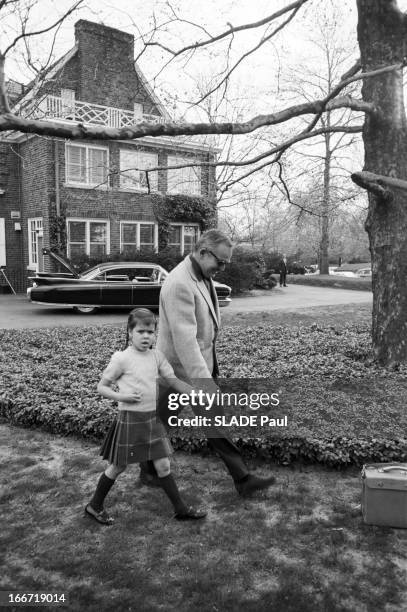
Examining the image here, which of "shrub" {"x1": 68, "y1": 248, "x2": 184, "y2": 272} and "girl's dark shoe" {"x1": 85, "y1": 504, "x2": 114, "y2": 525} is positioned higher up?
"shrub" {"x1": 68, "y1": 248, "x2": 184, "y2": 272}

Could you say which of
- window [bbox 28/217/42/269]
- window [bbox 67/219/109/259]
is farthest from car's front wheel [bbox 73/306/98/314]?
window [bbox 28/217/42/269]

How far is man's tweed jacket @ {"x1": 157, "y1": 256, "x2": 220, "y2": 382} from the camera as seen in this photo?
10.8 ft

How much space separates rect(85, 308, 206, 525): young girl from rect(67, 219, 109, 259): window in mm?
16601

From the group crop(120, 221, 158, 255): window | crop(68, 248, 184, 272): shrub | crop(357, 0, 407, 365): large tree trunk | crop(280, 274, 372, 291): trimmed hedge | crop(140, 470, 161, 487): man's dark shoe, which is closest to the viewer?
crop(140, 470, 161, 487): man's dark shoe

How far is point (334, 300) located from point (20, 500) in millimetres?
16866

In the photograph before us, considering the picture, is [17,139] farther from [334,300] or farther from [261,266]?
[334,300]

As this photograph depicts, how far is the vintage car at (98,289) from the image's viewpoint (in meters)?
13.7

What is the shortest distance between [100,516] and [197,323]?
1379 millimetres

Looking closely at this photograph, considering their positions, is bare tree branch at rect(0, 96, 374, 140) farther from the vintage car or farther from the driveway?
the vintage car

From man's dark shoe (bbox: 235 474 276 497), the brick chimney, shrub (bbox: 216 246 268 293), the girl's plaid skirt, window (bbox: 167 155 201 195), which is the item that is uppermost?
the brick chimney

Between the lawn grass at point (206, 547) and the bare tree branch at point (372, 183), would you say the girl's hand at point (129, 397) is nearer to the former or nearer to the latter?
the lawn grass at point (206, 547)

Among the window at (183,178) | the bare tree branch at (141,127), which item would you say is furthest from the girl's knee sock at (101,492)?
the window at (183,178)

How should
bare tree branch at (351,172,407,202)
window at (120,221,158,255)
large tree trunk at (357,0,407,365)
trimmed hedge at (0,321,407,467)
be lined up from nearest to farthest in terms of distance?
trimmed hedge at (0,321,407,467)
bare tree branch at (351,172,407,202)
large tree trunk at (357,0,407,365)
window at (120,221,158,255)

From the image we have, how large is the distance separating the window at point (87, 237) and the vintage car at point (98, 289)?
5406 millimetres
